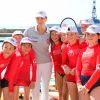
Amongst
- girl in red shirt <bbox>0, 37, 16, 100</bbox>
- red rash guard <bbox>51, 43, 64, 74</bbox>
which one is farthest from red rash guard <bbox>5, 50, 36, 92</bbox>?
red rash guard <bbox>51, 43, 64, 74</bbox>

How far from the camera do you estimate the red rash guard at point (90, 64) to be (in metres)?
3.78

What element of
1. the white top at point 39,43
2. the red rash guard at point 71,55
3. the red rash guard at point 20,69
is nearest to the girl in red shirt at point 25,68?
the red rash guard at point 20,69

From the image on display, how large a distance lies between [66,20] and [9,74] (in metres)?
1.75

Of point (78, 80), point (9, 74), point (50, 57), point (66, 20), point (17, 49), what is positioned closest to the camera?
point (78, 80)

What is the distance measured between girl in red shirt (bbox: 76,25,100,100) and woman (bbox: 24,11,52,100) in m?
1.17

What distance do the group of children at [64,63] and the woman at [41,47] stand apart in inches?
3.3

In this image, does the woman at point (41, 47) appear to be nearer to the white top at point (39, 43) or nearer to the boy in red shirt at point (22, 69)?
the white top at point (39, 43)

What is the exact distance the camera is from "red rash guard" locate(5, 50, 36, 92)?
179 inches

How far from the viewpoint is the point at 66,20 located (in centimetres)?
574

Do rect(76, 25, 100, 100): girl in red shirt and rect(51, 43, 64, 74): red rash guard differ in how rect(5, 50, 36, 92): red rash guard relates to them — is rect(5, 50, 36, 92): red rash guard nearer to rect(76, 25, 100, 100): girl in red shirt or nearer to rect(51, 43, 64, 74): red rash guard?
rect(51, 43, 64, 74): red rash guard

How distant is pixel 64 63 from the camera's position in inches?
183

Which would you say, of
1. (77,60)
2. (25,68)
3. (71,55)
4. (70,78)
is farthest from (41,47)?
(77,60)

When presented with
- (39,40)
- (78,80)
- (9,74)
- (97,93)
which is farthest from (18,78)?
(97,93)

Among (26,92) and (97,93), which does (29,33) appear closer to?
(26,92)
